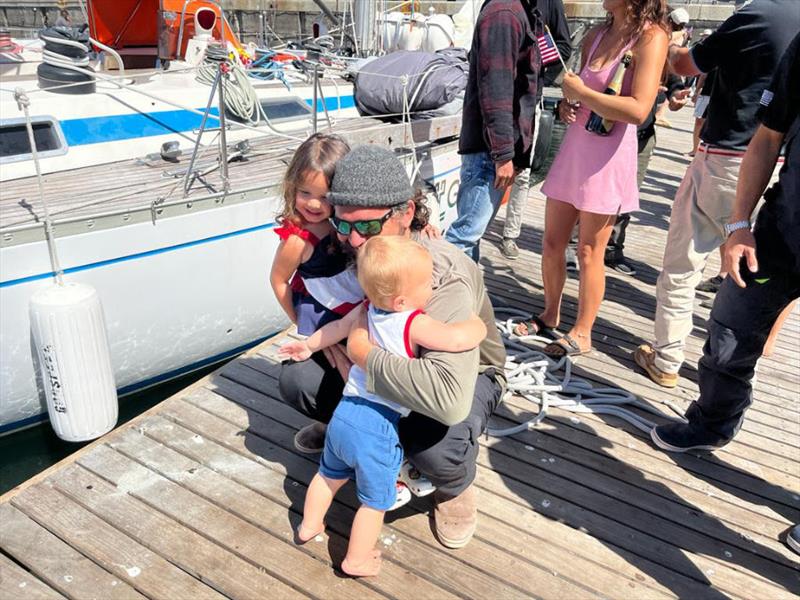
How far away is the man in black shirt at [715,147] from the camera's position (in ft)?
9.21

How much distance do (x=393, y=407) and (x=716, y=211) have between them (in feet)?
6.83

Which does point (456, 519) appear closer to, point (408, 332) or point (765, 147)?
point (408, 332)

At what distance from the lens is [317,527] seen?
2238 mm

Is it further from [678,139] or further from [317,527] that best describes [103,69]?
[678,139]

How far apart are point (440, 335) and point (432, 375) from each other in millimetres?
121

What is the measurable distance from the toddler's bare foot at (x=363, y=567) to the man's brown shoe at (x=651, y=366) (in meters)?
2.00

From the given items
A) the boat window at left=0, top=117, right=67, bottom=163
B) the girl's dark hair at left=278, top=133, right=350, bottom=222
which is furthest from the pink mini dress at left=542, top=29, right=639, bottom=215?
the boat window at left=0, top=117, right=67, bottom=163

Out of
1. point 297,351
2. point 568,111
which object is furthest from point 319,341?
point 568,111

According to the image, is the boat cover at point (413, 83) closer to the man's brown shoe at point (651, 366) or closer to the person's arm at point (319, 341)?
the man's brown shoe at point (651, 366)

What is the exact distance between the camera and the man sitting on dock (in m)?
1.91

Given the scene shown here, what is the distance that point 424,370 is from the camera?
1899 millimetres

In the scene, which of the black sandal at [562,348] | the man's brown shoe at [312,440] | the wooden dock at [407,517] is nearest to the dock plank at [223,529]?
the wooden dock at [407,517]

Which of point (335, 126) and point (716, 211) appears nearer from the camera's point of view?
point (716, 211)

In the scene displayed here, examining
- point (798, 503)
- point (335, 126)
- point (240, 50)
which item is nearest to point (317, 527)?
point (798, 503)
